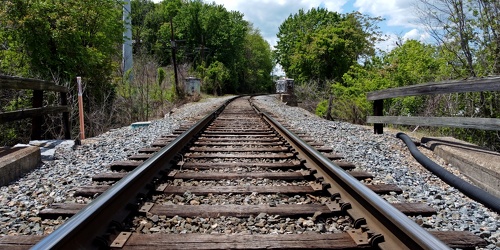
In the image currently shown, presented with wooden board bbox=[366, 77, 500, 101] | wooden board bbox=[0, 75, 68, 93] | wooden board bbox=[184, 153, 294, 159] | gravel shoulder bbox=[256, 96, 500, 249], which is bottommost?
gravel shoulder bbox=[256, 96, 500, 249]

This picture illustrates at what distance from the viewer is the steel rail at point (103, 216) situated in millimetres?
2100

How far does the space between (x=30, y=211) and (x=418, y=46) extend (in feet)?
55.5

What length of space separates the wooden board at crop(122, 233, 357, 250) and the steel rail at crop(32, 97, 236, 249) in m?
0.20

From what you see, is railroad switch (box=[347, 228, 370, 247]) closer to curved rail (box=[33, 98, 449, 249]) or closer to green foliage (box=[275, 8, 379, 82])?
curved rail (box=[33, 98, 449, 249])

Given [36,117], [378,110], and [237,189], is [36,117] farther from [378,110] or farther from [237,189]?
[378,110]

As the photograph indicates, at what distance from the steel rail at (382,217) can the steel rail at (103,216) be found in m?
1.64

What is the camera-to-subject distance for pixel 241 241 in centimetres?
238

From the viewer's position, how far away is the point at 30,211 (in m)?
3.04

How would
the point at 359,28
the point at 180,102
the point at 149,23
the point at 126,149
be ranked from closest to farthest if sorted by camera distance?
the point at 126,149, the point at 180,102, the point at 359,28, the point at 149,23

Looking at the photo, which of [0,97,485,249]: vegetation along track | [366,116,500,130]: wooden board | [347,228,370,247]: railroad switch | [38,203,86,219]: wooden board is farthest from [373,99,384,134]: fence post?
[38,203,86,219]: wooden board

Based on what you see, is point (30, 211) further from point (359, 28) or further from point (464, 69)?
point (359, 28)

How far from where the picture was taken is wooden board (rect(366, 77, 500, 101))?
15.9 ft

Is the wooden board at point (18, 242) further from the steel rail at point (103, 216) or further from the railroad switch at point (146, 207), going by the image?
the railroad switch at point (146, 207)

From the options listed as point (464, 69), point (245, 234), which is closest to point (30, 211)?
point (245, 234)
